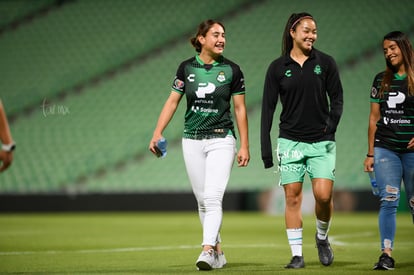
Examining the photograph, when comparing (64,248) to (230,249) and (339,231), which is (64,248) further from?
(339,231)

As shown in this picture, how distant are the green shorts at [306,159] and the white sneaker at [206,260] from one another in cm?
86

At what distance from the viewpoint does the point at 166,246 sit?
399 inches

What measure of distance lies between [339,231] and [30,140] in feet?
35.8

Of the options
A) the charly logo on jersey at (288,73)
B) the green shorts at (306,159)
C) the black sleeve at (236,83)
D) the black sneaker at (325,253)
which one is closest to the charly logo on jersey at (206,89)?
the black sleeve at (236,83)

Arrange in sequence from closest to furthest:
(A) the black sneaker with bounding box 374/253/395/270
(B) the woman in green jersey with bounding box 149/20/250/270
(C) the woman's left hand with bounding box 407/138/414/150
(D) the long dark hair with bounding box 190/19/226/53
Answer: (A) the black sneaker with bounding box 374/253/395/270, (C) the woman's left hand with bounding box 407/138/414/150, (B) the woman in green jersey with bounding box 149/20/250/270, (D) the long dark hair with bounding box 190/19/226/53

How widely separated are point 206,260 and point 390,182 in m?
1.63

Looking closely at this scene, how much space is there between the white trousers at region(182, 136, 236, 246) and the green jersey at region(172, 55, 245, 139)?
0.09m

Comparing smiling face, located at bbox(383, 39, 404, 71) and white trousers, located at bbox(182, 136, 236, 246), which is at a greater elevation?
smiling face, located at bbox(383, 39, 404, 71)

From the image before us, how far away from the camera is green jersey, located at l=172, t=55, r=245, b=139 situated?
732 cm

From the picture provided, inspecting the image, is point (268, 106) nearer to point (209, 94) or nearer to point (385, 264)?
point (209, 94)

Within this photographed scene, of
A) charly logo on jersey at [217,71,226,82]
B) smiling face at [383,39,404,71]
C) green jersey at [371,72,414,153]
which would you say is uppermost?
smiling face at [383,39,404,71]

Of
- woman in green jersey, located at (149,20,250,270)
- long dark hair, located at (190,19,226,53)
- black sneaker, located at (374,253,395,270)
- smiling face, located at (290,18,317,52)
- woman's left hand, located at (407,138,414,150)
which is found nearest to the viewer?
black sneaker, located at (374,253,395,270)

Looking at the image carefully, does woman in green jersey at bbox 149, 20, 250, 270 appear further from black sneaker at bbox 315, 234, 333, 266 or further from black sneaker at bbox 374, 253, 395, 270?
black sneaker at bbox 374, 253, 395, 270

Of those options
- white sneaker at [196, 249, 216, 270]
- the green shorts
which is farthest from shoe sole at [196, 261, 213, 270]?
the green shorts
